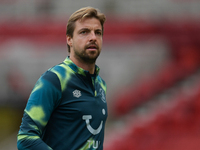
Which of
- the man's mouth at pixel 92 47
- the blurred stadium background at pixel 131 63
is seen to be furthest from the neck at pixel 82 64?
the blurred stadium background at pixel 131 63

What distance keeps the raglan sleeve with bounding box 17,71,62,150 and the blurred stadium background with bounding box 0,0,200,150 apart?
16.6 ft

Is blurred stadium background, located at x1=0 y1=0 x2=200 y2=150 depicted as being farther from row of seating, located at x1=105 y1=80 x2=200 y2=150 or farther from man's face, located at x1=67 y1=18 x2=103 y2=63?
man's face, located at x1=67 y1=18 x2=103 y2=63

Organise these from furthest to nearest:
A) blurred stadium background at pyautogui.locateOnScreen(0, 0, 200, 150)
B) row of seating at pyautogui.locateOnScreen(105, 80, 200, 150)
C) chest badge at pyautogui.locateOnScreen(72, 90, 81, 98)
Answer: blurred stadium background at pyautogui.locateOnScreen(0, 0, 200, 150), row of seating at pyautogui.locateOnScreen(105, 80, 200, 150), chest badge at pyautogui.locateOnScreen(72, 90, 81, 98)

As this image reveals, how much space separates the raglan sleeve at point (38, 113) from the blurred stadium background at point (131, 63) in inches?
199

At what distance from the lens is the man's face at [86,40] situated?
85.1 inches

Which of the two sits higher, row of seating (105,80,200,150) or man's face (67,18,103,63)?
man's face (67,18,103,63)

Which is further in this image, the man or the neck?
the neck

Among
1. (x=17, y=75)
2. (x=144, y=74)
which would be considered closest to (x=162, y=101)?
(x=144, y=74)

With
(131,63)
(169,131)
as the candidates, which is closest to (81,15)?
(169,131)

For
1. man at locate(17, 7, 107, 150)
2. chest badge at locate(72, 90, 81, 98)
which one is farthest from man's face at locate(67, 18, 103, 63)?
chest badge at locate(72, 90, 81, 98)

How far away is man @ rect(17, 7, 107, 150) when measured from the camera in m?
1.89

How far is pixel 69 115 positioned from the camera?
6.54ft

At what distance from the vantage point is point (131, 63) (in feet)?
25.7

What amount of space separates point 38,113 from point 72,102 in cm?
23
